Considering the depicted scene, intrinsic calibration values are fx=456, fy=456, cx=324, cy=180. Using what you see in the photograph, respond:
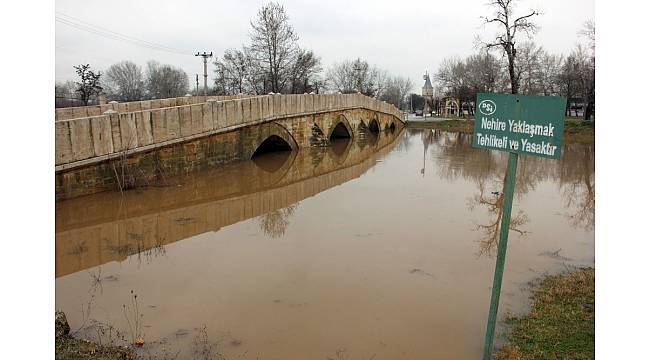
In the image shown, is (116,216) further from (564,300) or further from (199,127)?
(564,300)

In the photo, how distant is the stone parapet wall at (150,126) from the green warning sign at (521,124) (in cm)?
813

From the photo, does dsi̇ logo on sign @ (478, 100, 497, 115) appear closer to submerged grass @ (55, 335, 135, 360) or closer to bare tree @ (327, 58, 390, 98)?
submerged grass @ (55, 335, 135, 360)

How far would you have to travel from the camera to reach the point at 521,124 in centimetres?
312

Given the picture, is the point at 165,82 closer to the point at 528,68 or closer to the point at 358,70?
the point at 358,70

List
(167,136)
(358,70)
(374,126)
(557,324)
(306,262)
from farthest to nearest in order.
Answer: (358,70), (374,126), (167,136), (306,262), (557,324)

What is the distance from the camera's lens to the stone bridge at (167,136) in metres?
9.41

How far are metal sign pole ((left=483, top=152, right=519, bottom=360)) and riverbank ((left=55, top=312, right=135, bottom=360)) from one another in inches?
116

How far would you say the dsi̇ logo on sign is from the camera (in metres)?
3.30

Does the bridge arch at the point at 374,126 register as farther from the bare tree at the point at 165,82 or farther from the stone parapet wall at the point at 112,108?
the bare tree at the point at 165,82

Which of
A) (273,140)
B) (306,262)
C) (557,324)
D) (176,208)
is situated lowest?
(557,324)

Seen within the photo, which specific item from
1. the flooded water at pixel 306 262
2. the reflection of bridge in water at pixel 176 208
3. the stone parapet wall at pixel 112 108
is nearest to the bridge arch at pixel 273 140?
the reflection of bridge in water at pixel 176 208

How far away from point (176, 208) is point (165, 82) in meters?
50.9

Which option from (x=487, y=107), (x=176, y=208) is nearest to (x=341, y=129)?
(x=176, y=208)

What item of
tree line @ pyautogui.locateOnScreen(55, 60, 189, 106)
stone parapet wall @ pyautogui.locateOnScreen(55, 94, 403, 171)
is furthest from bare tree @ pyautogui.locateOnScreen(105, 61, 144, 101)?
stone parapet wall @ pyautogui.locateOnScreen(55, 94, 403, 171)
